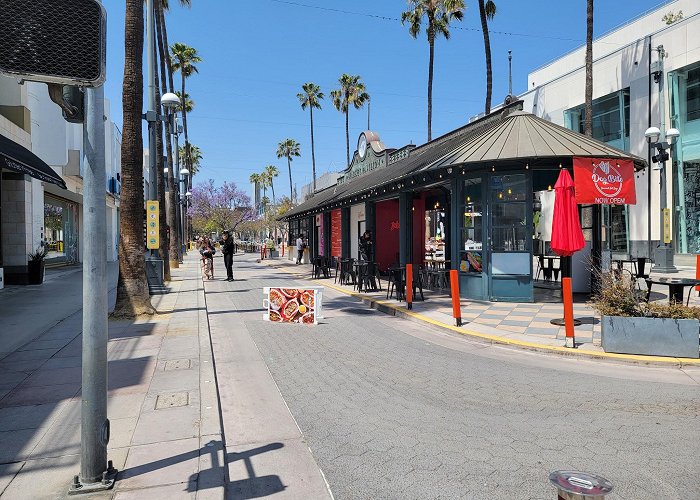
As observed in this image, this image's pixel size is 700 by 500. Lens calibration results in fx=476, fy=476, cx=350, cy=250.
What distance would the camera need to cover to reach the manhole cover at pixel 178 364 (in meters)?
6.28

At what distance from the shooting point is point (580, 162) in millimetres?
11094

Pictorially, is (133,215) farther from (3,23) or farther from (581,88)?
(581,88)

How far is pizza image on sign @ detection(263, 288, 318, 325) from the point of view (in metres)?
10.1

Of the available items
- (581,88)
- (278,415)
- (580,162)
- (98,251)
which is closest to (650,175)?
(581,88)

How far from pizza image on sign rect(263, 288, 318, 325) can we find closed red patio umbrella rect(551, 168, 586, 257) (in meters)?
4.90

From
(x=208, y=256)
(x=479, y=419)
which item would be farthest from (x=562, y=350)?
(x=208, y=256)

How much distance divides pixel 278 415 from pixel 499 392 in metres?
2.54

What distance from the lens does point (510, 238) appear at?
12008mm

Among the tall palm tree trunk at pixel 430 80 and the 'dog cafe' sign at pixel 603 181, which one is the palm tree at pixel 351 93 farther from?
the 'dog cafe' sign at pixel 603 181

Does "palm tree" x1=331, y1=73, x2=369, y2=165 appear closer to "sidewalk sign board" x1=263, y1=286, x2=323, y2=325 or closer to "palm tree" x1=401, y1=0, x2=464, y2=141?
"palm tree" x1=401, y1=0, x2=464, y2=141

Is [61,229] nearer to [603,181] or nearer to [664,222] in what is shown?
[603,181]

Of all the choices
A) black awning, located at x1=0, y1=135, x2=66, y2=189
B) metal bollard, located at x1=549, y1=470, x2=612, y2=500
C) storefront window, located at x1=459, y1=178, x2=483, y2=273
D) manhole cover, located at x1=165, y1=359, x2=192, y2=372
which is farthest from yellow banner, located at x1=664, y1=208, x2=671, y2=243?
black awning, located at x1=0, y1=135, x2=66, y2=189

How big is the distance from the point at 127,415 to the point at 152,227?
453 inches

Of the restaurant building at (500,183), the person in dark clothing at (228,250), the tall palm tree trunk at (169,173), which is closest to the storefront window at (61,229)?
the tall palm tree trunk at (169,173)
